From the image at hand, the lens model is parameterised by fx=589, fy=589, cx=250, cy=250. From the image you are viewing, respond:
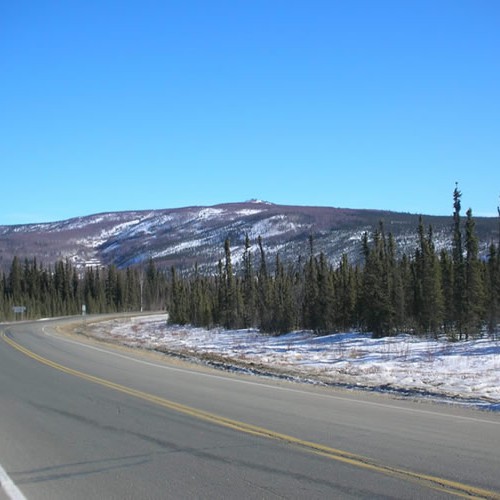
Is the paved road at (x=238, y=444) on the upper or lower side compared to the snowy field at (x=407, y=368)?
upper

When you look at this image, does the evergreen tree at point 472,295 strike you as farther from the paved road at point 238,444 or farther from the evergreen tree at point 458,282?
the paved road at point 238,444

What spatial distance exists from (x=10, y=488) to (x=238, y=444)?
118 inches

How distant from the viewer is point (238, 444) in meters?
8.12

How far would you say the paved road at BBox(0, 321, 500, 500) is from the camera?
618 cm

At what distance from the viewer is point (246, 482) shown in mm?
6297

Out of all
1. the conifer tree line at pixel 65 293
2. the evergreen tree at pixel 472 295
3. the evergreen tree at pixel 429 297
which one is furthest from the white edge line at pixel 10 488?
the conifer tree line at pixel 65 293

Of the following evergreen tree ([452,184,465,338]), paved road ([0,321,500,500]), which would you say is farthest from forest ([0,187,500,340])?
paved road ([0,321,500,500])

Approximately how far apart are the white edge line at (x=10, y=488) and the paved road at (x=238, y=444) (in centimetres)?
8

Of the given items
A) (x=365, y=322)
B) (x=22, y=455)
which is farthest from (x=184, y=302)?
(x=22, y=455)

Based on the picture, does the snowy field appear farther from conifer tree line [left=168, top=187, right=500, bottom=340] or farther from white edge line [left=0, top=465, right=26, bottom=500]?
white edge line [left=0, top=465, right=26, bottom=500]

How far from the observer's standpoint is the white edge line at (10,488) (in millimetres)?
6098

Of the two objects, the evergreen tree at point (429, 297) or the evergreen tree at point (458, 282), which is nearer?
the evergreen tree at point (458, 282)

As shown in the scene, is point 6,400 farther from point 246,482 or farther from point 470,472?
point 470,472

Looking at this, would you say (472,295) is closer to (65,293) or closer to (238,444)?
(238,444)
